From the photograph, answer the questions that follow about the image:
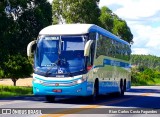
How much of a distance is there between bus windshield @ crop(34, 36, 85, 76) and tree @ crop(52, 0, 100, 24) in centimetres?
4068

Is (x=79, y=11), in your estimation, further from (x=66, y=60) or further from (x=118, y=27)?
(x=118, y=27)

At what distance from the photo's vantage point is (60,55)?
19531mm

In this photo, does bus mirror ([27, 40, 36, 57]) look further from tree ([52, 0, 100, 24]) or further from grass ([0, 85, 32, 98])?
tree ([52, 0, 100, 24])

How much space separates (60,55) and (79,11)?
42884 mm

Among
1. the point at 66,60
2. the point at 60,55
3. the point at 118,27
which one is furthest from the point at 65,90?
the point at 118,27

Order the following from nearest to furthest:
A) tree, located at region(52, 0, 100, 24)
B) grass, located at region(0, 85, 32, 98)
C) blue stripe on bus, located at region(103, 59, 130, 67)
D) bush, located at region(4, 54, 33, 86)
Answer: blue stripe on bus, located at region(103, 59, 130, 67)
grass, located at region(0, 85, 32, 98)
bush, located at region(4, 54, 33, 86)
tree, located at region(52, 0, 100, 24)

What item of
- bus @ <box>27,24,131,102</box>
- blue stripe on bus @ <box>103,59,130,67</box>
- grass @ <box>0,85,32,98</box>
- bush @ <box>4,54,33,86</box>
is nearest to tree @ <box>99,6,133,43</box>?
bush @ <box>4,54,33,86</box>

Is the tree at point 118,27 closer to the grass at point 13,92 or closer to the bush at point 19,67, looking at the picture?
the bush at point 19,67

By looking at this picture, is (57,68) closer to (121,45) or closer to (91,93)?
(91,93)

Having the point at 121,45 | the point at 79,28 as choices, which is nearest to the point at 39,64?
the point at 79,28

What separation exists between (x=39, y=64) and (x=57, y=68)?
2.81 feet

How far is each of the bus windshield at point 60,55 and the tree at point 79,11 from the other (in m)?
40.7

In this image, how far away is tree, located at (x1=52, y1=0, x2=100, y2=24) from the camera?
199 ft

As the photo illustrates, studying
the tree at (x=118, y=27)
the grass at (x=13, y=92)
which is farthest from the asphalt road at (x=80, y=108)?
the tree at (x=118, y=27)
